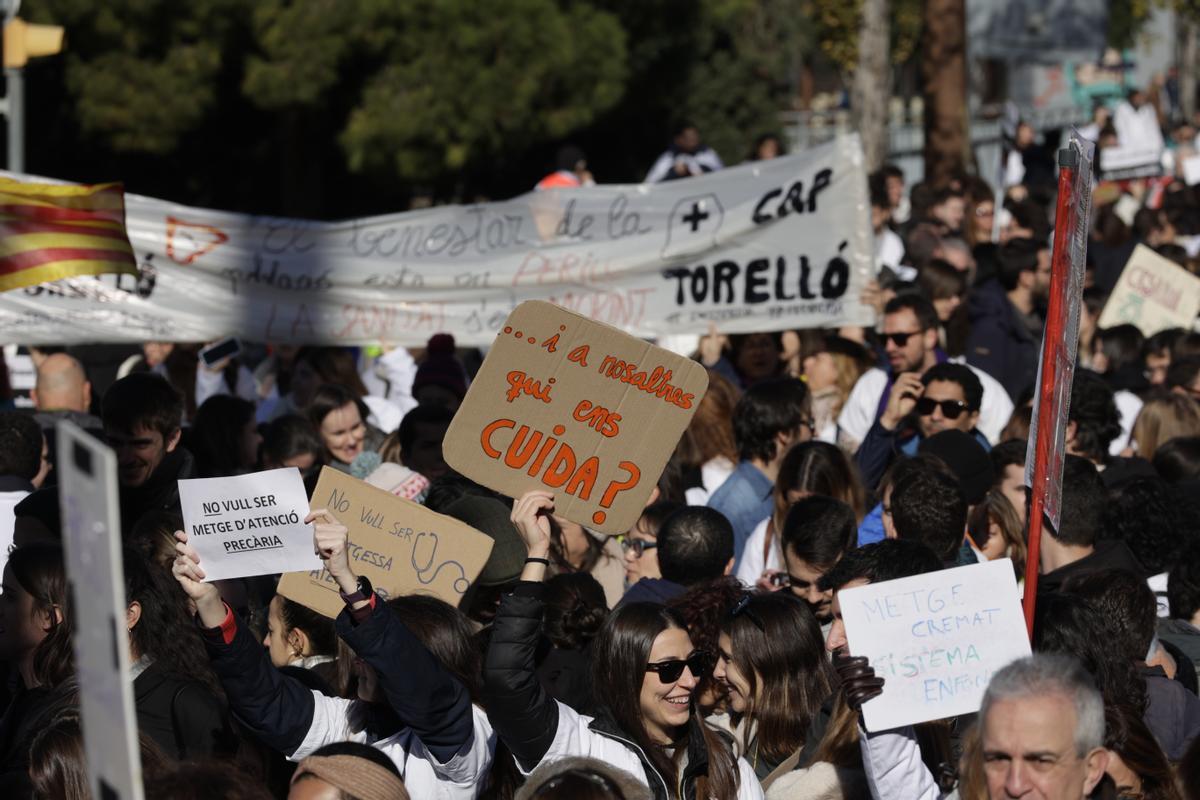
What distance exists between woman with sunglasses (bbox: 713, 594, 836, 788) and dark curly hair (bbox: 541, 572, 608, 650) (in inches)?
21.1

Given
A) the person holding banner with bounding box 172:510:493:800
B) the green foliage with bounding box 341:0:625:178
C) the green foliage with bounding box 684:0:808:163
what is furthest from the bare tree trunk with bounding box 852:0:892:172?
the person holding banner with bounding box 172:510:493:800

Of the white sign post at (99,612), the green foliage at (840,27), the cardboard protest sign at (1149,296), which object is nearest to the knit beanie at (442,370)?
the cardboard protest sign at (1149,296)

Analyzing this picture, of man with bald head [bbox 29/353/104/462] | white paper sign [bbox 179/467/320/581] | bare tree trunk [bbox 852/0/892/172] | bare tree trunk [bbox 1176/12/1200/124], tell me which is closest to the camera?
white paper sign [bbox 179/467/320/581]

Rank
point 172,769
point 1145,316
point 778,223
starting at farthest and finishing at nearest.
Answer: point 1145,316 → point 778,223 → point 172,769

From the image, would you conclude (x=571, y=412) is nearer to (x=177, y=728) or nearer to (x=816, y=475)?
(x=177, y=728)

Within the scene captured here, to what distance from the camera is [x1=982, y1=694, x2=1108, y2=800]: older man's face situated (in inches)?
130

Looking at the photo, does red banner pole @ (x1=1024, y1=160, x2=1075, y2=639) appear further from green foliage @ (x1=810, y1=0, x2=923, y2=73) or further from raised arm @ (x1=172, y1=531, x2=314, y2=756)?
green foliage @ (x1=810, y1=0, x2=923, y2=73)

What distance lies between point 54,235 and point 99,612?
4.99 meters

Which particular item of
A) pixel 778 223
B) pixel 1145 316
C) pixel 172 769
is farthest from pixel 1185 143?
pixel 172 769

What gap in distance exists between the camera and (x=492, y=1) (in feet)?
69.8

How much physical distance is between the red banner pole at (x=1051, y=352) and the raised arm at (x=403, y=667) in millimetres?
1415

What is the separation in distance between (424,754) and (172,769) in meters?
0.92

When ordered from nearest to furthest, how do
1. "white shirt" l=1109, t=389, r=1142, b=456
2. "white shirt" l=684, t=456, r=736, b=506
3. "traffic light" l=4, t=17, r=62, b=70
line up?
"white shirt" l=684, t=456, r=736, b=506 < "white shirt" l=1109, t=389, r=1142, b=456 < "traffic light" l=4, t=17, r=62, b=70

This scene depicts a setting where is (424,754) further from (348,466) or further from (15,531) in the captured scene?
(348,466)
